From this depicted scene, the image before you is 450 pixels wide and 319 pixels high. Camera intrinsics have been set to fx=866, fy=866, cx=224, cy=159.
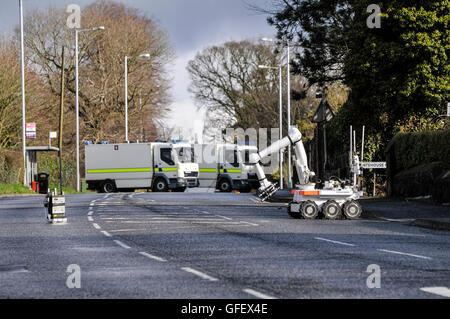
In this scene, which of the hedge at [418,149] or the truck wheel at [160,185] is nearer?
the hedge at [418,149]

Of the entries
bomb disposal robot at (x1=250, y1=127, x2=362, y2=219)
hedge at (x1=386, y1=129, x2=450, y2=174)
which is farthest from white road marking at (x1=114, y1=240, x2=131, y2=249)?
hedge at (x1=386, y1=129, x2=450, y2=174)

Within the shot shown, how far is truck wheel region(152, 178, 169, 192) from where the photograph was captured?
1913 inches

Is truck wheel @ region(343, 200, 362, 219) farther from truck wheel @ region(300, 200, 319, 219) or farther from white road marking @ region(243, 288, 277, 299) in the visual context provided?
white road marking @ region(243, 288, 277, 299)

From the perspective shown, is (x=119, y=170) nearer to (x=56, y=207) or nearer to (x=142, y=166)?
(x=142, y=166)

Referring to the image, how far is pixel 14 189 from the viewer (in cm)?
4594

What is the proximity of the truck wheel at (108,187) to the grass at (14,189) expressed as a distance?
4.30 meters

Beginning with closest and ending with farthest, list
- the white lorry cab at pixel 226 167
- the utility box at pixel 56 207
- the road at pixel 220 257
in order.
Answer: the road at pixel 220 257 → the utility box at pixel 56 207 → the white lorry cab at pixel 226 167

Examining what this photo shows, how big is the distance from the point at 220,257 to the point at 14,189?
34.5 metres

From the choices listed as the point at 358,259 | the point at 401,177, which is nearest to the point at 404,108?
the point at 401,177

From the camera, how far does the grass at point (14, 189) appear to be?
44956 millimetres

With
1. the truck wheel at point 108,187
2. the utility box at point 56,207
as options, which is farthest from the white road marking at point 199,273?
the truck wheel at point 108,187

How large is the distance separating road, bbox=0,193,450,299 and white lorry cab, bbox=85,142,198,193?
79.7 ft

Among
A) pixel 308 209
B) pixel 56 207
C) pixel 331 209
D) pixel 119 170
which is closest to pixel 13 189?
pixel 119 170

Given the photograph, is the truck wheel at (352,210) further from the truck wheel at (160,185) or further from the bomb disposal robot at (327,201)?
the truck wheel at (160,185)
